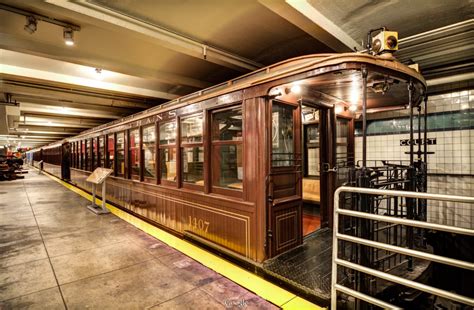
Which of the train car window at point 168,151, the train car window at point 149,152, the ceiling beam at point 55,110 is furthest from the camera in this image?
the ceiling beam at point 55,110

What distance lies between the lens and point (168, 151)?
17.6ft

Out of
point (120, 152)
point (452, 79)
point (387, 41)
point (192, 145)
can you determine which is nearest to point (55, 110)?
point (120, 152)

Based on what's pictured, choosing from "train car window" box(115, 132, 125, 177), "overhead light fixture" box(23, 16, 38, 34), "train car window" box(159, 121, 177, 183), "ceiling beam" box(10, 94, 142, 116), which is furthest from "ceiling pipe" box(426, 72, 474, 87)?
"ceiling beam" box(10, 94, 142, 116)

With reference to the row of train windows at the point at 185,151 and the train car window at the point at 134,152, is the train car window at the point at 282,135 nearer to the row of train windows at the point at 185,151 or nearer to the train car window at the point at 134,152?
the row of train windows at the point at 185,151

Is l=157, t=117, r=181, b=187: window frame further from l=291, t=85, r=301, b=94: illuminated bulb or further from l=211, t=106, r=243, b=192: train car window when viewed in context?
l=291, t=85, r=301, b=94: illuminated bulb

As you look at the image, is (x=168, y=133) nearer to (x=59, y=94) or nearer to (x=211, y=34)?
(x=211, y=34)

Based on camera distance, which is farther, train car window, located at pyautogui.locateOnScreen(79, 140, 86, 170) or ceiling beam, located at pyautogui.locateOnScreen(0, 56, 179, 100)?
train car window, located at pyautogui.locateOnScreen(79, 140, 86, 170)

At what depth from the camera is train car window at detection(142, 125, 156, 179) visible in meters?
5.91

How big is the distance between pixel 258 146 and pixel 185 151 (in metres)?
2.00

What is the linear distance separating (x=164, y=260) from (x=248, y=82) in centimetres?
292

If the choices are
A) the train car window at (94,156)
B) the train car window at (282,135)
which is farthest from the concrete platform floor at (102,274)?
the train car window at (94,156)

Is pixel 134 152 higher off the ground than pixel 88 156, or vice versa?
pixel 134 152

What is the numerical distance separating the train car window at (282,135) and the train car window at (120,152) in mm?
5640

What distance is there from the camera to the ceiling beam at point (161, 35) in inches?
117
